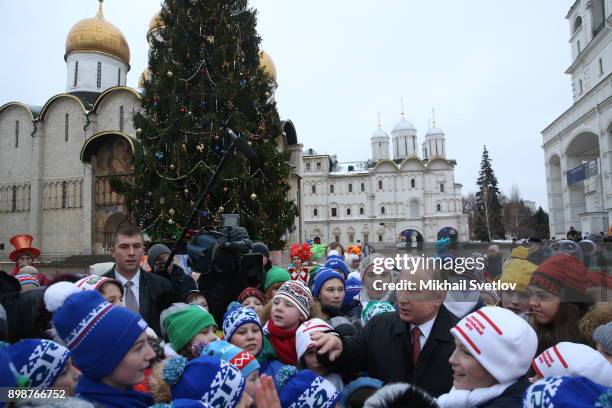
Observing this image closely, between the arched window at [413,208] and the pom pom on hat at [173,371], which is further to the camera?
the arched window at [413,208]

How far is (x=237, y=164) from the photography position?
1212 cm

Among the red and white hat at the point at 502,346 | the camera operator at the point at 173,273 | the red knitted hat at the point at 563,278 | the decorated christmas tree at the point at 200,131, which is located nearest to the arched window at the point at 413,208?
the decorated christmas tree at the point at 200,131

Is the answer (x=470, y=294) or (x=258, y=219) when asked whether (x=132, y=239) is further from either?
(x=258, y=219)

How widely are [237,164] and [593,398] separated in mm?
11161

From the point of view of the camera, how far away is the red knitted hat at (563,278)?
275 cm

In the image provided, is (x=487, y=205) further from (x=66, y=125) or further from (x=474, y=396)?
(x=474, y=396)

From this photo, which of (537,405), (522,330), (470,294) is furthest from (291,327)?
(537,405)

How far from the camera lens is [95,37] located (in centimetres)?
3042

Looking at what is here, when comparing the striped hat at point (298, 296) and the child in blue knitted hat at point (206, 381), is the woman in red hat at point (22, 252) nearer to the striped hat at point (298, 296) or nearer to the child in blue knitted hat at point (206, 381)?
the striped hat at point (298, 296)

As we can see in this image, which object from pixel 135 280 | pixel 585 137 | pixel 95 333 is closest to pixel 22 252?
pixel 135 280

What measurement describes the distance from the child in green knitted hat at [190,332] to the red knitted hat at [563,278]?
Answer: 6.99 ft

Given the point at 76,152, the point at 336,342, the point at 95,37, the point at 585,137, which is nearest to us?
the point at 336,342

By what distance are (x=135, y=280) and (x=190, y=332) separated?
1616 millimetres

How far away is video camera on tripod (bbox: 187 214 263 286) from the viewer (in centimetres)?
433
